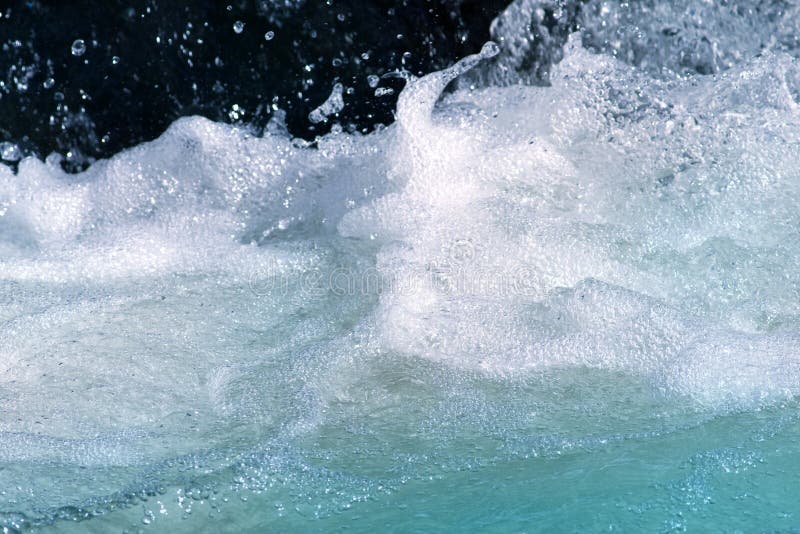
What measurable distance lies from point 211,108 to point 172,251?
3.20 ft

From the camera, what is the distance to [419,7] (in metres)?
2.91

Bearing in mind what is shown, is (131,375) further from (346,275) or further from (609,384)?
(609,384)

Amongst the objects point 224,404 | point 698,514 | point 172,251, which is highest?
point 172,251

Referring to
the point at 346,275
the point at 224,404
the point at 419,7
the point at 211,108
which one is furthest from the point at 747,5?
the point at 224,404

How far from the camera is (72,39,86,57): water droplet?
2.90 m

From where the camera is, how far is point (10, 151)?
119 inches

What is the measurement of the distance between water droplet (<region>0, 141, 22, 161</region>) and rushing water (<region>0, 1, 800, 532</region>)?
0.56m

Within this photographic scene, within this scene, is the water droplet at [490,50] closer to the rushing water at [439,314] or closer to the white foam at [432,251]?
the rushing water at [439,314]

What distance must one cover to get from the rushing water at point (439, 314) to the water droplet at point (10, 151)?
56cm

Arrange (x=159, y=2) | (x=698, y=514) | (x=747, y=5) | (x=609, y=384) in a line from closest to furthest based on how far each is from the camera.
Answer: (x=698, y=514)
(x=609, y=384)
(x=747, y=5)
(x=159, y=2)

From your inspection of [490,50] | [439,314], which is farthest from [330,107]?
[439,314]

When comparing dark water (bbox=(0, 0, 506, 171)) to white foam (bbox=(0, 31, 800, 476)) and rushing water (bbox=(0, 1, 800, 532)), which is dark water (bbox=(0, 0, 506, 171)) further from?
white foam (bbox=(0, 31, 800, 476))

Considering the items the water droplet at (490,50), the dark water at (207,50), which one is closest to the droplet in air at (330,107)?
the dark water at (207,50)

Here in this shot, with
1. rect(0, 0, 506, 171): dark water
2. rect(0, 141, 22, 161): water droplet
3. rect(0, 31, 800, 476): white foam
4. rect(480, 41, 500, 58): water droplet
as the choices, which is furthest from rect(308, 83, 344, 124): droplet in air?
rect(0, 141, 22, 161): water droplet
